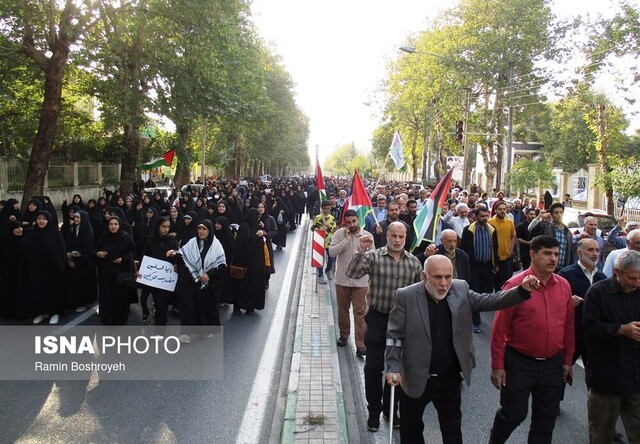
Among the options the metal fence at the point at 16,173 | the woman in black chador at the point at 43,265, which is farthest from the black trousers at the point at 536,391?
the metal fence at the point at 16,173

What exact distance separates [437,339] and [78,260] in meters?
6.84

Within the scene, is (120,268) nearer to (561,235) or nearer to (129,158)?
(561,235)

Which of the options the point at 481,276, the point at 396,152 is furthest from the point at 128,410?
the point at 396,152

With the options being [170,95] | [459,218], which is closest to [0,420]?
[459,218]

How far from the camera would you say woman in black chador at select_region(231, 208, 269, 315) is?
9.44 metres

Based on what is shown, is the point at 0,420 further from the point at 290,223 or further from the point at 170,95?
the point at 290,223

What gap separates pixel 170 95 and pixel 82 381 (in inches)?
565

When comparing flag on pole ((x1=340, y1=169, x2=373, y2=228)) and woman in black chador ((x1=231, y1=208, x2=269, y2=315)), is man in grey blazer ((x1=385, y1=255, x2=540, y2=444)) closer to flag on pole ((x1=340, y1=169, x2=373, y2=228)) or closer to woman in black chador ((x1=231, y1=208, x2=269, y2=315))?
flag on pole ((x1=340, y1=169, x2=373, y2=228))

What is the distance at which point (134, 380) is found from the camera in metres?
6.23

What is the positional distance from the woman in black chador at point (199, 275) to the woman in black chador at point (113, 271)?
3.01ft

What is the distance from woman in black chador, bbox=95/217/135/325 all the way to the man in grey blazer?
5099 mm

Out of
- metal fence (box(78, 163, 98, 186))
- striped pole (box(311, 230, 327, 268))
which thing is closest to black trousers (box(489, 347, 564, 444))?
striped pole (box(311, 230, 327, 268))

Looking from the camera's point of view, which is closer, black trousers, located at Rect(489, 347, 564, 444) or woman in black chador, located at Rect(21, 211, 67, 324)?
black trousers, located at Rect(489, 347, 564, 444)

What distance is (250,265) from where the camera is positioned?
9453mm
